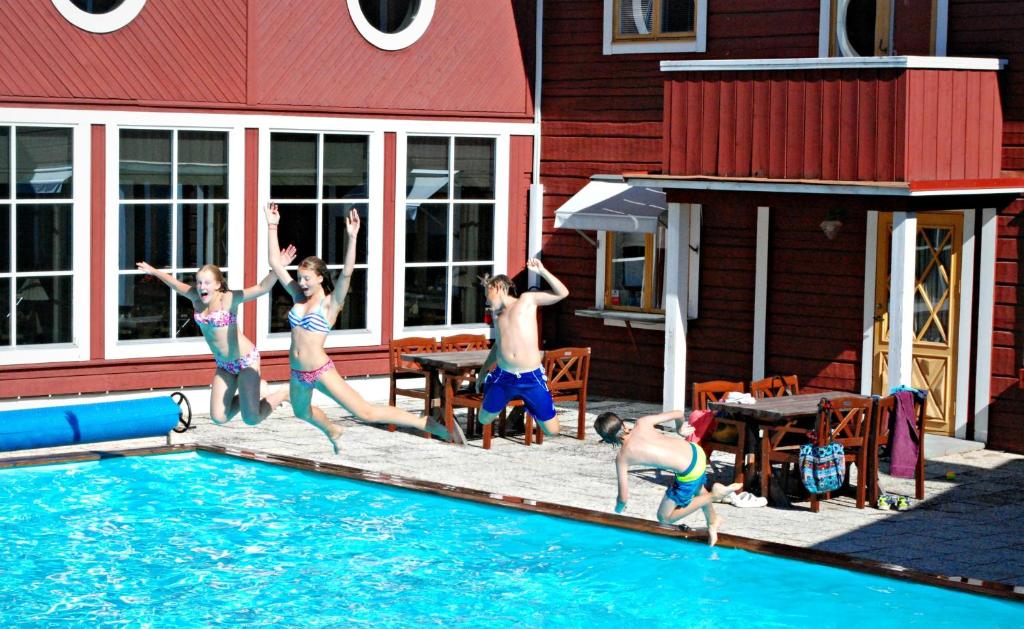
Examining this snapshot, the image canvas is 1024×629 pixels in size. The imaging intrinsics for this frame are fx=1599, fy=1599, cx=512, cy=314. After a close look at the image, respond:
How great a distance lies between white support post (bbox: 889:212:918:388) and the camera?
15734 mm

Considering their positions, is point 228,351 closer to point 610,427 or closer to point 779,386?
point 610,427

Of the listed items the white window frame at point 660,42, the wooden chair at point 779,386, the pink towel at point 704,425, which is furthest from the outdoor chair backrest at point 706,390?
the white window frame at point 660,42

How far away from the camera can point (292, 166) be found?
19172 mm

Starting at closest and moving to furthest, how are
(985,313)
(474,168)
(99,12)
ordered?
1. (985,313)
2. (99,12)
3. (474,168)

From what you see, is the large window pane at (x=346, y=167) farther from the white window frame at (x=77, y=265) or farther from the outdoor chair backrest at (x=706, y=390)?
the outdoor chair backrest at (x=706, y=390)

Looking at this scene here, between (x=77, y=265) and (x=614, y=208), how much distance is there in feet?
20.6

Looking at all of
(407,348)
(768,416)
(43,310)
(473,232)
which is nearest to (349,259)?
(768,416)

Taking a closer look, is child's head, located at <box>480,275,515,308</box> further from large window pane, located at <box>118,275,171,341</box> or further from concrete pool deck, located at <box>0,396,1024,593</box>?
large window pane, located at <box>118,275,171,341</box>

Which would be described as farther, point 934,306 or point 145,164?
point 145,164

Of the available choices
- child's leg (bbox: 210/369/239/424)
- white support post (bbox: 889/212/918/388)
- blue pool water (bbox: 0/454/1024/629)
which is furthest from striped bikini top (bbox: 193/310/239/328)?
white support post (bbox: 889/212/918/388)

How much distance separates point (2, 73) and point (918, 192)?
961 centimetres

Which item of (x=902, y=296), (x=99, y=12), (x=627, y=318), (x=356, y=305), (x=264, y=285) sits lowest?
(x=627, y=318)

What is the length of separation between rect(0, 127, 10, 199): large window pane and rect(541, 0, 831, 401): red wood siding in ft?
22.7

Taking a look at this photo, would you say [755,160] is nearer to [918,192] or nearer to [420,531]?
[918,192]
